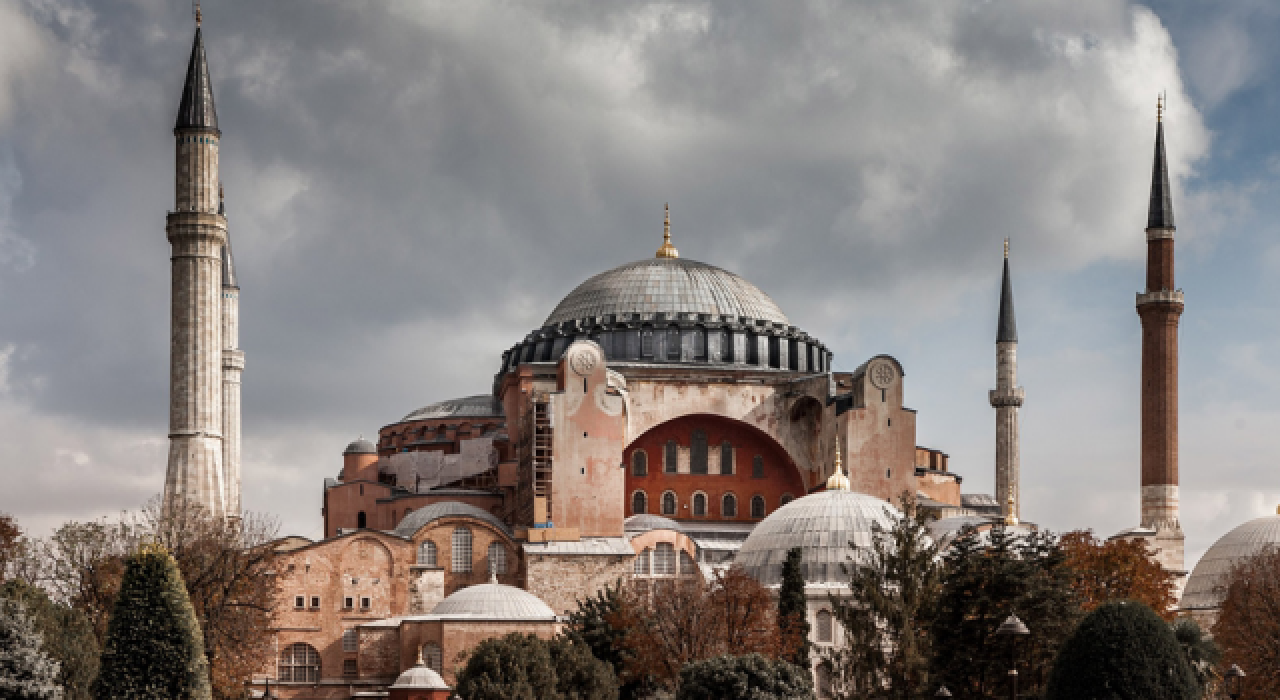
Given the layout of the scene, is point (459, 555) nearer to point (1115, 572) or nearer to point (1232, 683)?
point (1115, 572)

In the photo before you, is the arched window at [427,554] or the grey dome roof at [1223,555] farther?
the grey dome roof at [1223,555]

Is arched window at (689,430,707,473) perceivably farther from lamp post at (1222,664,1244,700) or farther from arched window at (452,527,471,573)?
lamp post at (1222,664,1244,700)

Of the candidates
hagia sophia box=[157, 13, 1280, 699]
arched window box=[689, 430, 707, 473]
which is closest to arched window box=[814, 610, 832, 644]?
hagia sophia box=[157, 13, 1280, 699]

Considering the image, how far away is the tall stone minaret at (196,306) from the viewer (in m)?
40.8

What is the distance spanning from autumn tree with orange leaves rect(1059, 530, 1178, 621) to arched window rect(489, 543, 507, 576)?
12.6 meters

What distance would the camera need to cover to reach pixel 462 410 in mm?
53156

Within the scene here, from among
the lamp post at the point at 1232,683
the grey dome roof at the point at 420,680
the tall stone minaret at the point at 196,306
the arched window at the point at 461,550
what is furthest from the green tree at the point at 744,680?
the tall stone minaret at the point at 196,306

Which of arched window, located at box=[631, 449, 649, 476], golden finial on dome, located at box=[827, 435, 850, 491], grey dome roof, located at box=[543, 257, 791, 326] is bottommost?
golden finial on dome, located at box=[827, 435, 850, 491]

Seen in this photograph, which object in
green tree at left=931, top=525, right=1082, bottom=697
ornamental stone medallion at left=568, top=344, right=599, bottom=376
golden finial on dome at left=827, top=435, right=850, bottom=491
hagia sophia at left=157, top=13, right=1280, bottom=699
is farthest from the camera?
ornamental stone medallion at left=568, top=344, right=599, bottom=376

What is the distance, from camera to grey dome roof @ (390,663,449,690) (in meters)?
35.5

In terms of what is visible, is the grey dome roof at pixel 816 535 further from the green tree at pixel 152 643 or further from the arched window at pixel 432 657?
the green tree at pixel 152 643

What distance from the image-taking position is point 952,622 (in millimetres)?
30016

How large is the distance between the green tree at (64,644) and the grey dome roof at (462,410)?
1045 inches

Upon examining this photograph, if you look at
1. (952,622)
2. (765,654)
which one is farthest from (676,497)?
(952,622)
